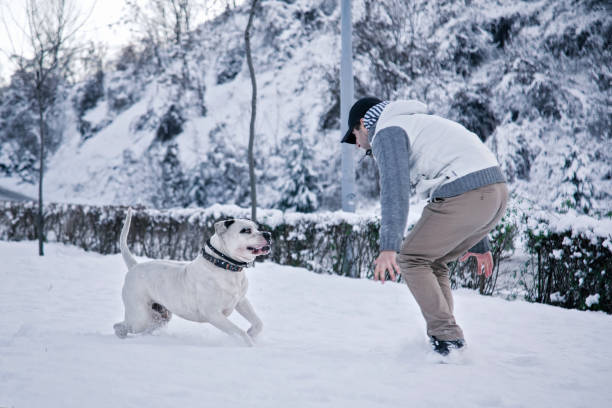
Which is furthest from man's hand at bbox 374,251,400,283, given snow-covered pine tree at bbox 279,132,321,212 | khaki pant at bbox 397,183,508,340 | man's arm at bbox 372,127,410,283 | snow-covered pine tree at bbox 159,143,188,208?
snow-covered pine tree at bbox 159,143,188,208

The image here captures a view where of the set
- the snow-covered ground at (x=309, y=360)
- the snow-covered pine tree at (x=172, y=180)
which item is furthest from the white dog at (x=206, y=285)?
the snow-covered pine tree at (x=172, y=180)

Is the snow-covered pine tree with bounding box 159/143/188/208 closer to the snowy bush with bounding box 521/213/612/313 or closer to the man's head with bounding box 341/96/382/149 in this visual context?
the snowy bush with bounding box 521/213/612/313

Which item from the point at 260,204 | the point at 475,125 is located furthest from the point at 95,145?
the point at 475,125

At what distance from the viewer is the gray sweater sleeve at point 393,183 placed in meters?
2.38

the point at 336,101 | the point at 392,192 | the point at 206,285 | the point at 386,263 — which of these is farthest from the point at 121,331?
the point at 336,101

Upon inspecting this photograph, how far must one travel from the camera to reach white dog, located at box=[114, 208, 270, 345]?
3.18m

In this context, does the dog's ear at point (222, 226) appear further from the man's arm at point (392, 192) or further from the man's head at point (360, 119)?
the man's arm at point (392, 192)

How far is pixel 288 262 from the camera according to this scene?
7574 mm

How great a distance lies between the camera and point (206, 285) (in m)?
3.18

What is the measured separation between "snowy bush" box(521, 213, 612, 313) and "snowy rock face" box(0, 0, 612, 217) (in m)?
2.27

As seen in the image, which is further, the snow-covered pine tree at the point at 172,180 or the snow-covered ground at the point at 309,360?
the snow-covered pine tree at the point at 172,180

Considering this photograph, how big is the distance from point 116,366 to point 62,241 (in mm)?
9672

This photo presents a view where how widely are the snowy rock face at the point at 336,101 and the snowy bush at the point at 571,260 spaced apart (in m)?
2.27

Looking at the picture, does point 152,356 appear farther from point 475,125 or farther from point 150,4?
point 150,4
